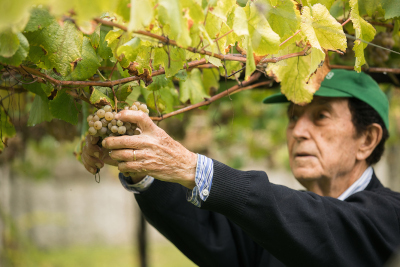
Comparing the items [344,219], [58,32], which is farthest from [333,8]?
[58,32]

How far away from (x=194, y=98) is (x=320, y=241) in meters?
0.86

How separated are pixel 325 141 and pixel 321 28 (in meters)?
0.87

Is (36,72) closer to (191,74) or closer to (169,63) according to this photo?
(169,63)

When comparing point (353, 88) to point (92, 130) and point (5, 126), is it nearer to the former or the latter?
point (92, 130)

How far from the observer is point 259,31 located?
3.58 feet

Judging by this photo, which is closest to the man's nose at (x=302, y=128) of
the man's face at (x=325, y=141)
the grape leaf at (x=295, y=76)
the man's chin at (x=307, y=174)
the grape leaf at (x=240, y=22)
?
the man's face at (x=325, y=141)

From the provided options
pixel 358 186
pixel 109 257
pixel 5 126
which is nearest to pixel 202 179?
pixel 5 126

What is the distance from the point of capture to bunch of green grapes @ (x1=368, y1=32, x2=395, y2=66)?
2.03m

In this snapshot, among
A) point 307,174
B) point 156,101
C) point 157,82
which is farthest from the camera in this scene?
point 307,174

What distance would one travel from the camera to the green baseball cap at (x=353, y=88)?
6.49 feet

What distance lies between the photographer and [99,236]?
12.6 meters

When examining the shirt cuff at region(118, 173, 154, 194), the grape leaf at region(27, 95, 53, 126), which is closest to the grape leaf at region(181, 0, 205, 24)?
the grape leaf at region(27, 95, 53, 126)

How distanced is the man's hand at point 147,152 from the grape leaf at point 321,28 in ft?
1.77

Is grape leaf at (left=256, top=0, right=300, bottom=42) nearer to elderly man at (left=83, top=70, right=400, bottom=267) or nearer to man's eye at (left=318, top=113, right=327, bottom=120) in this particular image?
elderly man at (left=83, top=70, right=400, bottom=267)
